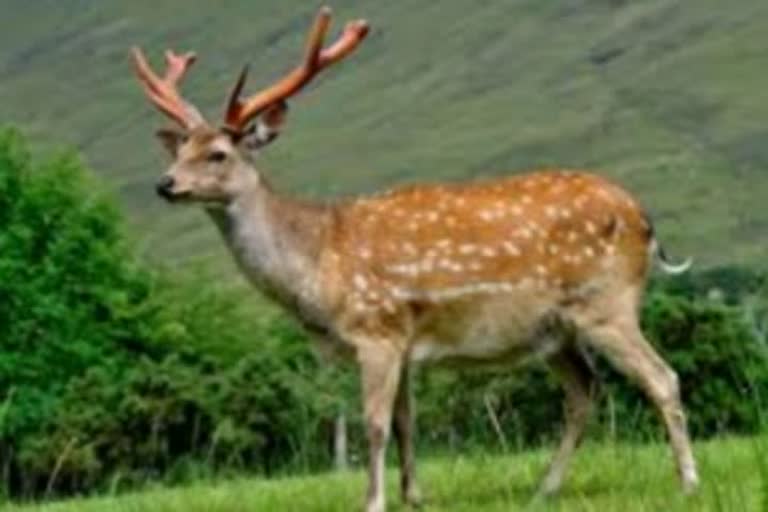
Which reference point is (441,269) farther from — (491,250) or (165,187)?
(165,187)

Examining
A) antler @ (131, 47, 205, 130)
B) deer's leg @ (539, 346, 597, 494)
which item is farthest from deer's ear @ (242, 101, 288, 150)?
deer's leg @ (539, 346, 597, 494)

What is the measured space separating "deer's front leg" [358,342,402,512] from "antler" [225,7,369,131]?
183cm

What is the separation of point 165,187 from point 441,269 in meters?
1.72

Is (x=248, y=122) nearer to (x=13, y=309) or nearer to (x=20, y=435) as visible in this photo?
(x=20, y=435)

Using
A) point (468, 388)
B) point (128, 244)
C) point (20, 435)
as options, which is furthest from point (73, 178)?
point (468, 388)

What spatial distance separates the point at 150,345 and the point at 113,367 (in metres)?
4.08

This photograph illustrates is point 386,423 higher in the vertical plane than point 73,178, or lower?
higher

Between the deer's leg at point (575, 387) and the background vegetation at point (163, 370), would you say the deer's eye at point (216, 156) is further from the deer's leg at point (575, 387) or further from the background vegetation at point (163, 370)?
the deer's leg at point (575, 387)

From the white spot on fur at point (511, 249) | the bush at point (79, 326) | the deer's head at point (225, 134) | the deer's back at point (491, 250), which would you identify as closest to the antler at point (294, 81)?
the deer's head at point (225, 134)

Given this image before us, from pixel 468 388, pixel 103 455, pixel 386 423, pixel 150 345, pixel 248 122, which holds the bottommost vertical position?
pixel 150 345

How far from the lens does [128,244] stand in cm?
7131

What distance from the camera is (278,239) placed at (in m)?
14.5

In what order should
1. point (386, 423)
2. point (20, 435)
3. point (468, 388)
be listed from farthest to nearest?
point (20, 435) < point (468, 388) < point (386, 423)

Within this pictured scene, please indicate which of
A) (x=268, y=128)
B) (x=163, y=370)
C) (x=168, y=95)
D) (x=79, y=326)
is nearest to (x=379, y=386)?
(x=268, y=128)
